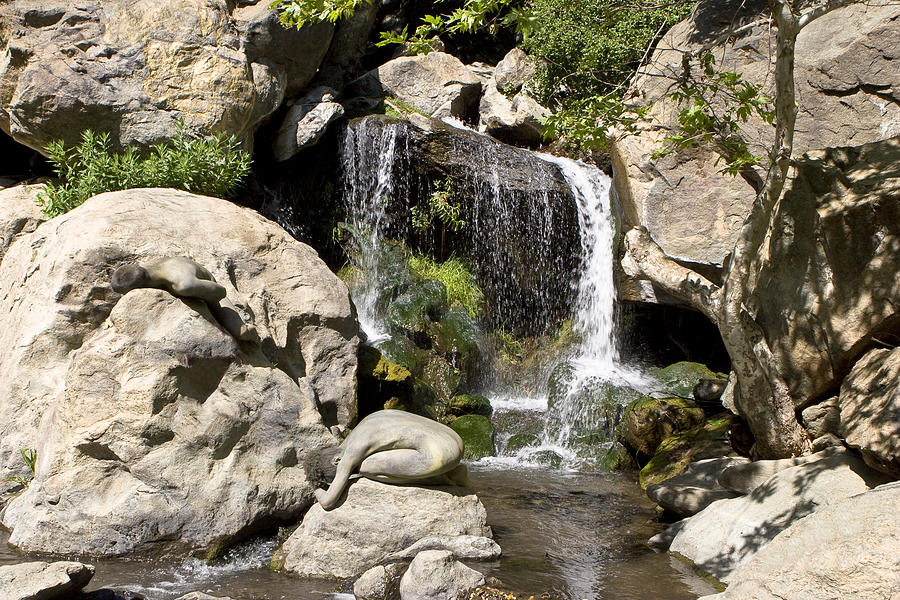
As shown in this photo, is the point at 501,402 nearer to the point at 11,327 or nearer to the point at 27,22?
the point at 11,327

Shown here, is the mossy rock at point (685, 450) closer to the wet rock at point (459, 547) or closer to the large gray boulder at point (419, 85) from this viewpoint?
the wet rock at point (459, 547)

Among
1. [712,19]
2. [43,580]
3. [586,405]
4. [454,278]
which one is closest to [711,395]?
[586,405]

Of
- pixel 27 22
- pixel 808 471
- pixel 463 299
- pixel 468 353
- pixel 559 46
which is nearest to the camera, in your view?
pixel 808 471

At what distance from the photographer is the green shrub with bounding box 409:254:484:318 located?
1356cm

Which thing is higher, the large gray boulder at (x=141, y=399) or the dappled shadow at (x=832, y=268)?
the dappled shadow at (x=832, y=268)

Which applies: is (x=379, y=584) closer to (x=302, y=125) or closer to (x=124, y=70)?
(x=124, y=70)

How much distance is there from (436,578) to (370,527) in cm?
101

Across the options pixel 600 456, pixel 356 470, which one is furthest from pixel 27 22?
pixel 600 456

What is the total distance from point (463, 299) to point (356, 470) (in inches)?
296

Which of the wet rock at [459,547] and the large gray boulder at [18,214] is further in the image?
the large gray boulder at [18,214]

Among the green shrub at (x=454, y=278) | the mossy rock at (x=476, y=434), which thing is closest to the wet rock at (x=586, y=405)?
the mossy rock at (x=476, y=434)

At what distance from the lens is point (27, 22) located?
11.0 m

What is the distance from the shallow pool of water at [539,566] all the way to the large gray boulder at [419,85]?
1121cm

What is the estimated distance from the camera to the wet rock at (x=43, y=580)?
178 inches
